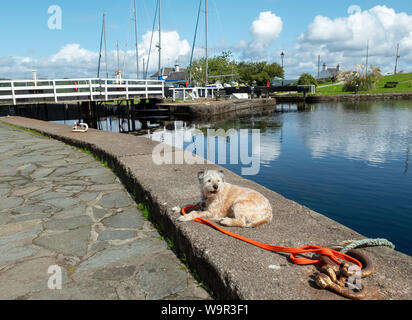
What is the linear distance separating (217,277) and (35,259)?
2212 mm

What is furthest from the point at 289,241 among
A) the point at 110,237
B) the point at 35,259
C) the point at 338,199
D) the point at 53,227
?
the point at 338,199

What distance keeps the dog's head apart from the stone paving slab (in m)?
0.86

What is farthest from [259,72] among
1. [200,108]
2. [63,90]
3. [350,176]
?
[350,176]

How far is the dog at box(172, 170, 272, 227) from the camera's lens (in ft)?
11.5

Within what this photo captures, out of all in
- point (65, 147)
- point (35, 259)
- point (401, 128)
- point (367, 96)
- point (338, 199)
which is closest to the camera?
point (35, 259)

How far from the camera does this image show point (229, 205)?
146 inches

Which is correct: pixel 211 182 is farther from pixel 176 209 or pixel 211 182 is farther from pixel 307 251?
pixel 307 251

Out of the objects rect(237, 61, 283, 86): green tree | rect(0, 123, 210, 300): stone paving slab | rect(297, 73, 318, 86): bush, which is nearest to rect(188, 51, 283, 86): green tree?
rect(237, 61, 283, 86): green tree

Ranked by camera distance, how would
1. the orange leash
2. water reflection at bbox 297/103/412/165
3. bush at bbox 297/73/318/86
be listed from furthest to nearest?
bush at bbox 297/73/318/86 < water reflection at bbox 297/103/412/165 < the orange leash

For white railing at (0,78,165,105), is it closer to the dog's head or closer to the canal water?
the canal water

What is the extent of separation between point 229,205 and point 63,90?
2662 cm

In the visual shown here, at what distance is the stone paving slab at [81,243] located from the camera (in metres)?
2.97

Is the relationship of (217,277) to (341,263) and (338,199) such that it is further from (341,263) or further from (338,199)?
(338,199)

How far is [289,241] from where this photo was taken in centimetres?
317
